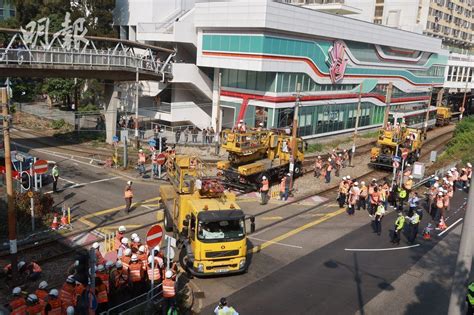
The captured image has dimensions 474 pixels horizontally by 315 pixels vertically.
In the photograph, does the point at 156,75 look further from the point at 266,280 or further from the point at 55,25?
the point at 266,280

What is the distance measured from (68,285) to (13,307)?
4.49ft

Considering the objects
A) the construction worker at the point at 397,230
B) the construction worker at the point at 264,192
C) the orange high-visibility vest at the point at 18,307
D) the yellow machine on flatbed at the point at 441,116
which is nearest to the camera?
Result: the orange high-visibility vest at the point at 18,307

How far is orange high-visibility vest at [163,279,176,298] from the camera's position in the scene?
12703 millimetres

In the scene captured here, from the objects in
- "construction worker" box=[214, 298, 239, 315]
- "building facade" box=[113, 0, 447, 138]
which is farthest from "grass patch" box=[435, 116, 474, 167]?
"construction worker" box=[214, 298, 239, 315]

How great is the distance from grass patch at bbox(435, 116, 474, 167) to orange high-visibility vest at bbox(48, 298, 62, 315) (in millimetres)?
31991

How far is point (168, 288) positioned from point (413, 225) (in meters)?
11.8

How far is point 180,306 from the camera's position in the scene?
13914 millimetres

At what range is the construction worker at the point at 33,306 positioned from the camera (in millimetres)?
11211

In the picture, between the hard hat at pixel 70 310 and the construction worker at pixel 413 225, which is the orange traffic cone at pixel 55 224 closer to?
the hard hat at pixel 70 310

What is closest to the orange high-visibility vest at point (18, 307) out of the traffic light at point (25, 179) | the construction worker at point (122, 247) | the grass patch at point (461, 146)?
the construction worker at point (122, 247)

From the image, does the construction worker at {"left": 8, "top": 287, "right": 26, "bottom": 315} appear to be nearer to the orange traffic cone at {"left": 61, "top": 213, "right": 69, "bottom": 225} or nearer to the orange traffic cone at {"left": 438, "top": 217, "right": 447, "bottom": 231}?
the orange traffic cone at {"left": 61, "top": 213, "right": 69, "bottom": 225}

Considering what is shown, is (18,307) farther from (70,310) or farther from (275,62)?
(275,62)

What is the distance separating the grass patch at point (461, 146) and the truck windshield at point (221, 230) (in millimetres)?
25768

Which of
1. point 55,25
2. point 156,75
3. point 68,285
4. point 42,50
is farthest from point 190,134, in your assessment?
point 68,285
